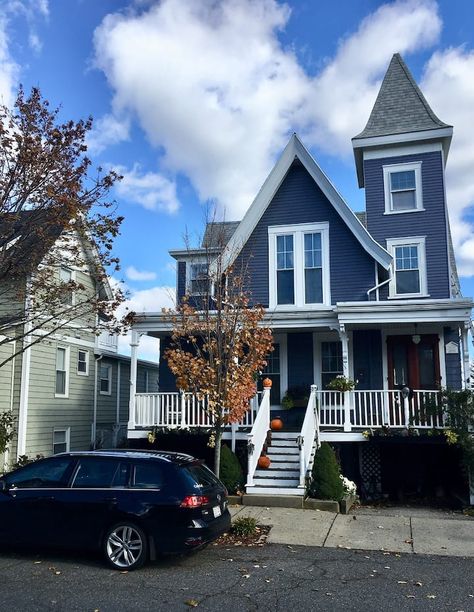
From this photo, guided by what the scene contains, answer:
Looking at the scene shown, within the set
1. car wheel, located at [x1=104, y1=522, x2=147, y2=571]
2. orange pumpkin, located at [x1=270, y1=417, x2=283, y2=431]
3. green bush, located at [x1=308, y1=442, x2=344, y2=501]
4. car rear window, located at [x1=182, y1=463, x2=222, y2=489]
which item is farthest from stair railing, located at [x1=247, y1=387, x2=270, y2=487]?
car wheel, located at [x1=104, y1=522, x2=147, y2=571]

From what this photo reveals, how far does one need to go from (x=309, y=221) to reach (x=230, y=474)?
27.6 feet

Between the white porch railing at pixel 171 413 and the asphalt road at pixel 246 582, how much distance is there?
6.40 metres

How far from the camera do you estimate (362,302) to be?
579 inches

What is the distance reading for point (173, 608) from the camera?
20.2 feet

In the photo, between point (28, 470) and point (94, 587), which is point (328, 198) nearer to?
point (28, 470)

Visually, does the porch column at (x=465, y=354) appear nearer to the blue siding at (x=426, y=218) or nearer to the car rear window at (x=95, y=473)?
the blue siding at (x=426, y=218)

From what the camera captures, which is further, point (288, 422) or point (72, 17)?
point (288, 422)

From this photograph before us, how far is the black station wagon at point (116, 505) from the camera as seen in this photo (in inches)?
293

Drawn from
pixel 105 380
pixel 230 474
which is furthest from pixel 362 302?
pixel 105 380

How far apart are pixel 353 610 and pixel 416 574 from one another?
1729 millimetres

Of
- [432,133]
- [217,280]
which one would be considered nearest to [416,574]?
[217,280]

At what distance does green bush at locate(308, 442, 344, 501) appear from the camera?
11.8 m

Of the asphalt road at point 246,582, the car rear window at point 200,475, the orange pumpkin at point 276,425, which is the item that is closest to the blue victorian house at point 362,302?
the orange pumpkin at point 276,425

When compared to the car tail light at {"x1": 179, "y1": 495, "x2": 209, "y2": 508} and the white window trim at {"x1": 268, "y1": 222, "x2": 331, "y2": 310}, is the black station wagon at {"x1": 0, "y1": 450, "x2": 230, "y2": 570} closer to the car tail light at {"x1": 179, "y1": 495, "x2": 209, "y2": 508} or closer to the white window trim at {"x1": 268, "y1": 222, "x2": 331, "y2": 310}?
the car tail light at {"x1": 179, "y1": 495, "x2": 209, "y2": 508}
